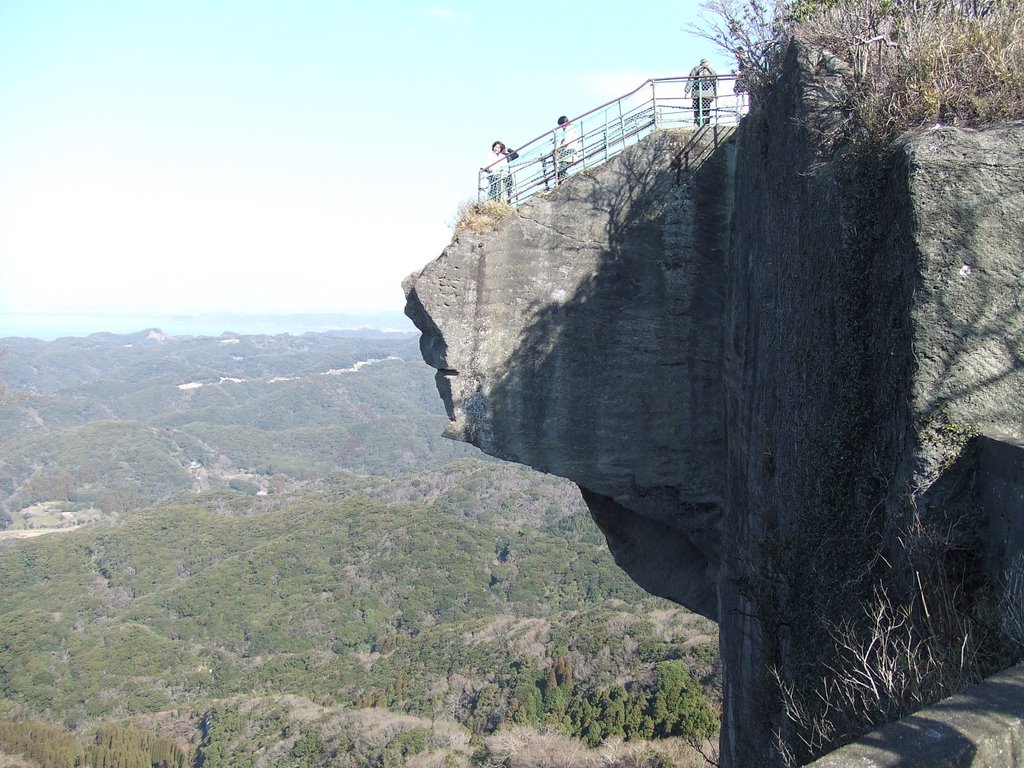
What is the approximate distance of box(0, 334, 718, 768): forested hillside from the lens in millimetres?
31828

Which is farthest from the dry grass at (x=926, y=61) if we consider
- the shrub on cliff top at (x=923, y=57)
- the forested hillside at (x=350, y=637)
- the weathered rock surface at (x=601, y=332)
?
the forested hillside at (x=350, y=637)

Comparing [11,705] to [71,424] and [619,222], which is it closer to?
[619,222]

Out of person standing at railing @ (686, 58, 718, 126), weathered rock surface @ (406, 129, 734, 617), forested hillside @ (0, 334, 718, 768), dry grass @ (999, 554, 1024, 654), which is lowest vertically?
forested hillside @ (0, 334, 718, 768)

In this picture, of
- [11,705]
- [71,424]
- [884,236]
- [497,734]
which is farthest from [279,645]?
[71,424]

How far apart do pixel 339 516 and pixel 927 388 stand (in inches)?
3005

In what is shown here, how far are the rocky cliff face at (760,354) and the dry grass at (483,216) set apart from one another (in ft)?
0.47

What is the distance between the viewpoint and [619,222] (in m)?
10.1

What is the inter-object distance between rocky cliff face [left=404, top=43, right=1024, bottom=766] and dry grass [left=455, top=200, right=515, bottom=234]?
0.14 metres

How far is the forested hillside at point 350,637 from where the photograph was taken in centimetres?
Result: 3183

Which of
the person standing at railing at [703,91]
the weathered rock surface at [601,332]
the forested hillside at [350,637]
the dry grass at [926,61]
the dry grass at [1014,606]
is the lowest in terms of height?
the forested hillside at [350,637]

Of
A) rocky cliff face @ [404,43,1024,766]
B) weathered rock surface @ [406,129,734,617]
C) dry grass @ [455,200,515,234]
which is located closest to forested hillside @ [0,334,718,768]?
weathered rock surface @ [406,129,734,617]

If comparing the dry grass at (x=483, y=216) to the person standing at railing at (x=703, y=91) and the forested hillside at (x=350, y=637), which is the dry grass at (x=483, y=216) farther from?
the forested hillside at (x=350, y=637)

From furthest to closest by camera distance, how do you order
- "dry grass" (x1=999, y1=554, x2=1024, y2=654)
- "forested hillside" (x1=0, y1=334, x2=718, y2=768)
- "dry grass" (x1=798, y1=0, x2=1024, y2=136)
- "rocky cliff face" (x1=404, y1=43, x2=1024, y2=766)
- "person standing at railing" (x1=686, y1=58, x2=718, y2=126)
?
"forested hillside" (x1=0, y1=334, x2=718, y2=768) < "person standing at railing" (x1=686, y1=58, x2=718, y2=126) < "dry grass" (x1=798, y1=0, x2=1024, y2=136) < "rocky cliff face" (x1=404, y1=43, x2=1024, y2=766) < "dry grass" (x1=999, y1=554, x2=1024, y2=654)

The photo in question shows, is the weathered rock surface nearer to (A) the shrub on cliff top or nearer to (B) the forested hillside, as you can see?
(A) the shrub on cliff top
